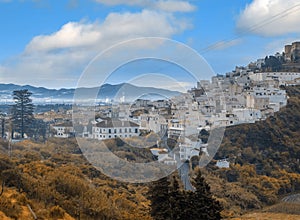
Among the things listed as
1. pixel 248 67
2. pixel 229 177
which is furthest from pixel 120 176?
pixel 248 67

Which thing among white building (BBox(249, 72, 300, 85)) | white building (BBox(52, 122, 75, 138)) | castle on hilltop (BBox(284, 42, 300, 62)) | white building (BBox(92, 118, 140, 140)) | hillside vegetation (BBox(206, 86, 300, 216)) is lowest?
hillside vegetation (BBox(206, 86, 300, 216))

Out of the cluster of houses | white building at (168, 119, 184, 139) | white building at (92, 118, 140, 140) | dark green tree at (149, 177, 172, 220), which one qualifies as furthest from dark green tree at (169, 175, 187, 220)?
white building at (92, 118, 140, 140)

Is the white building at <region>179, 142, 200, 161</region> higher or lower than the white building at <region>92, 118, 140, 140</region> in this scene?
lower

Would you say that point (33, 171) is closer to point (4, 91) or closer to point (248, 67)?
point (4, 91)

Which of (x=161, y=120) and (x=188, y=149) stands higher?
(x=161, y=120)

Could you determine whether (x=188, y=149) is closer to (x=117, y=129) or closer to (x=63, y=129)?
(x=117, y=129)

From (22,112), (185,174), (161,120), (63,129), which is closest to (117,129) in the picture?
(161,120)

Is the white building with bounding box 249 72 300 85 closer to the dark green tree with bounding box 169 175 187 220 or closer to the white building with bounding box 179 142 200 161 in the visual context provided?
the white building with bounding box 179 142 200 161
